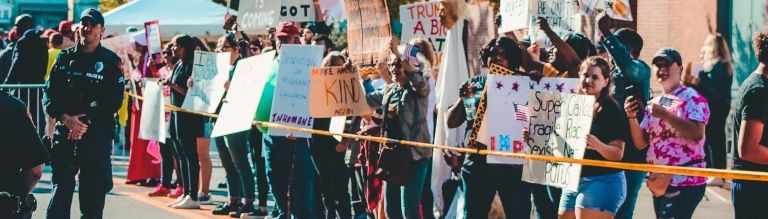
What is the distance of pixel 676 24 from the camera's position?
2228 cm

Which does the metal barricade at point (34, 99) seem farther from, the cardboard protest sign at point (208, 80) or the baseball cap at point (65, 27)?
the cardboard protest sign at point (208, 80)

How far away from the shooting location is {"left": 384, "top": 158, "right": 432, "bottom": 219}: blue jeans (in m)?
10.8

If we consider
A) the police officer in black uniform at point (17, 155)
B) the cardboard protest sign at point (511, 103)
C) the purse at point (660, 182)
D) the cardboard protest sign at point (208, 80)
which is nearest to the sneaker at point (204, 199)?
the cardboard protest sign at point (208, 80)

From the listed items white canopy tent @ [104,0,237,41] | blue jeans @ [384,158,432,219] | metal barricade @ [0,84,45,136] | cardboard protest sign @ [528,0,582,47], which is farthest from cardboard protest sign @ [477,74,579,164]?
white canopy tent @ [104,0,237,41]

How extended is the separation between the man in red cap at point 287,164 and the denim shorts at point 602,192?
3426mm

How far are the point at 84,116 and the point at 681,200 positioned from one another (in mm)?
4187

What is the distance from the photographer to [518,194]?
10.1m

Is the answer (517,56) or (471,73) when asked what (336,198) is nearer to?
(471,73)

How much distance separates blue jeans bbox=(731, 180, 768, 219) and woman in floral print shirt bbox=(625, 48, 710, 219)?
829mm

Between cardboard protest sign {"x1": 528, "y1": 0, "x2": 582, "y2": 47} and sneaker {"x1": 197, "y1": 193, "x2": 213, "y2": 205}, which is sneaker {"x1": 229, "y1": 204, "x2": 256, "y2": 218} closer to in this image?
sneaker {"x1": 197, "y1": 193, "x2": 213, "y2": 205}

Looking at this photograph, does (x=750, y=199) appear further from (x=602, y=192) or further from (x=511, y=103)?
(x=511, y=103)

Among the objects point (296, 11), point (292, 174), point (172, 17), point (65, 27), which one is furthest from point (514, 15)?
point (172, 17)

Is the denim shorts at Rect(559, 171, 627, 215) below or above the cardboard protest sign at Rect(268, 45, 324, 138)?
below

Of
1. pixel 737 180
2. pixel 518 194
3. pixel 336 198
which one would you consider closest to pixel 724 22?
pixel 336 198
